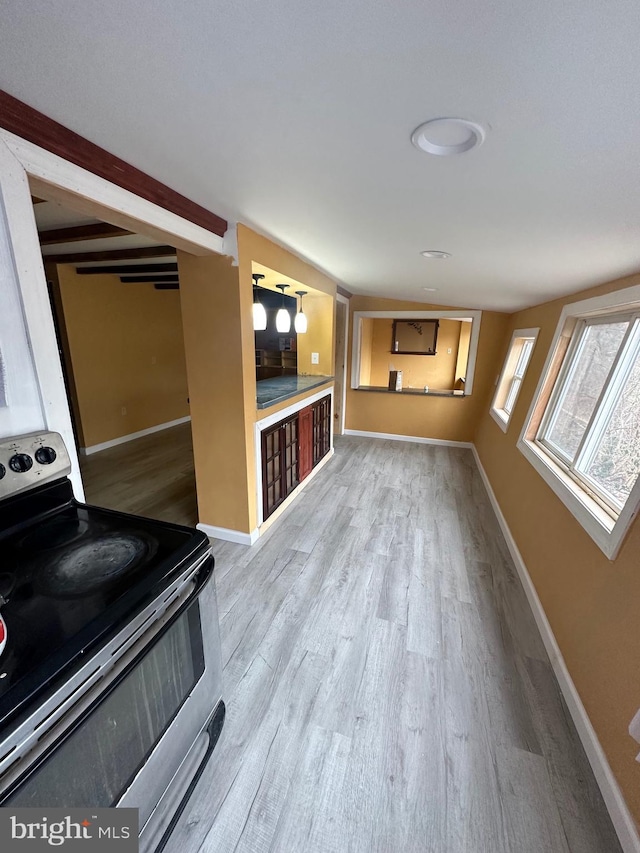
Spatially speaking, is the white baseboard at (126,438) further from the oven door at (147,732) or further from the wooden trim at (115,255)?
the oven door at (147,732)

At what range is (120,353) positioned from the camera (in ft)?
15.3

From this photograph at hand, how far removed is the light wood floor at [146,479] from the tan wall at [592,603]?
2569 millimetres

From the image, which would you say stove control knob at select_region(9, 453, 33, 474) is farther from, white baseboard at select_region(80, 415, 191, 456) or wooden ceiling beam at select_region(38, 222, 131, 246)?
white baseboard at select_region(80, 415, 191, 456)

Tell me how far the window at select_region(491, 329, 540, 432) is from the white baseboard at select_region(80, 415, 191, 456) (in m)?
4.93

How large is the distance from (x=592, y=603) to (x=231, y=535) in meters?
2.22

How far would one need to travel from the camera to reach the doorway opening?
10.1 feet

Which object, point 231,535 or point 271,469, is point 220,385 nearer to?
point 271,469

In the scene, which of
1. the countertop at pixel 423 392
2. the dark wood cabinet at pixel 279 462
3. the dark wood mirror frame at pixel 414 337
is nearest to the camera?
the dark wood cabinet at pixel 279 462

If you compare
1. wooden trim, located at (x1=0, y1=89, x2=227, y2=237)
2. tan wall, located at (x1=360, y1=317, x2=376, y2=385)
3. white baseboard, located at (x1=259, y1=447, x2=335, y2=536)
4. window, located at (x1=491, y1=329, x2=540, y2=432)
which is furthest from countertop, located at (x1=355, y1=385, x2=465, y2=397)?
wooden trim, located at (x1=0, y1=89, x2=227, y2=237)

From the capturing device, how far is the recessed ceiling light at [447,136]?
81 centimetres

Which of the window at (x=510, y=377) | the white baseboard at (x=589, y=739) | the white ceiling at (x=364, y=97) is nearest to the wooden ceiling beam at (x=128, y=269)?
the white ceiling at (x=364, y=97)

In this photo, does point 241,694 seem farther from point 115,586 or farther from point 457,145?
point 457,145

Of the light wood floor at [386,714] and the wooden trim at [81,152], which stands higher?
the wooden trim at [81,152]

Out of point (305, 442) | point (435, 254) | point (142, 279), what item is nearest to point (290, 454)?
point (305, 442)
